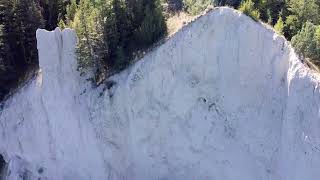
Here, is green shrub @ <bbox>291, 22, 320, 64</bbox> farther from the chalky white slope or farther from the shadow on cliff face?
the shadow on cliff face

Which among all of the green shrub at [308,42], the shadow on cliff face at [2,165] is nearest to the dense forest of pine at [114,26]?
the green shrub at [308,42]

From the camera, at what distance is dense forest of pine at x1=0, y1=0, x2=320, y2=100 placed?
1152 inches

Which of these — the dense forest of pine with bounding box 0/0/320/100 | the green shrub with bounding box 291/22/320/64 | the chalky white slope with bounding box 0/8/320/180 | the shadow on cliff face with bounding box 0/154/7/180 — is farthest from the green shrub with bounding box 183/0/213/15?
the shadow on cliff face with bounding box 0/154/7/180

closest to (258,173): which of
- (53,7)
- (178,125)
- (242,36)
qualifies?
(178,125)

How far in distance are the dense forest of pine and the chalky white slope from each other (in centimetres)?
86

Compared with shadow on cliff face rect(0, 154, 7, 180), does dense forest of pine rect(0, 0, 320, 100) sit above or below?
above

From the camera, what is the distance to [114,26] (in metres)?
29.6

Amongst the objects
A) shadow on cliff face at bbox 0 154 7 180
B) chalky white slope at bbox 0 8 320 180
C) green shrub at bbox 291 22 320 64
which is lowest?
shadow on cliff face at bbox 0 154 7 180

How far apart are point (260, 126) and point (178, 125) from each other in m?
4.12

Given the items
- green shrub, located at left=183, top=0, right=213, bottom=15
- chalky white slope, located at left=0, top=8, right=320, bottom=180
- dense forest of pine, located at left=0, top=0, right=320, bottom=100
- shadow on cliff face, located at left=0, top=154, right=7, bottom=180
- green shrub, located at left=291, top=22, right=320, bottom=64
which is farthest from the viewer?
shadow on cliff face, located at left=0, top=154, right=7, bottom=180

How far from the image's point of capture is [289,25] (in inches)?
1195

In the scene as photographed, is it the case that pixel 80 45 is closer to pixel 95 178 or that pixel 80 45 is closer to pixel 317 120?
pixel 95 178

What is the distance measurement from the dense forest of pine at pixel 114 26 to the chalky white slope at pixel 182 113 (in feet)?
2.82

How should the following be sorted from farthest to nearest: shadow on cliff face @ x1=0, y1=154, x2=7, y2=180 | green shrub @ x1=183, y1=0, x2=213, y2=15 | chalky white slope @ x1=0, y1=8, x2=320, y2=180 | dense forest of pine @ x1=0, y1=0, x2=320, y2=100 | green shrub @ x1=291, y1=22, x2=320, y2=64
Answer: shadow on cliff face @ x1=0, y1=154, x2=7, y2=180 < green shrub @ x1=183, y1=0, x2=213, y2=15 < dense forest of pine @ x1=0, y1=0, x2=320, y2=100 < chalky white slope @ x1=0, y1=8, x2=320, y2=180 < green shrub @ x1=291, y1=22, x2=320, y2=64
